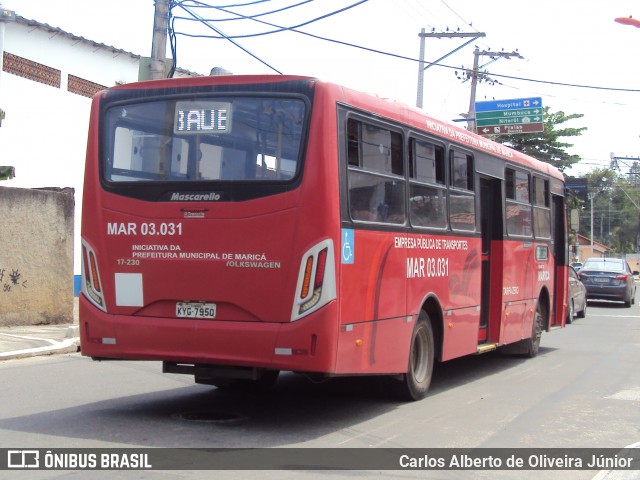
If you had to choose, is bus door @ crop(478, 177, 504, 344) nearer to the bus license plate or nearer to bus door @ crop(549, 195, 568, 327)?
bus door @ crop(549, 195, 568, 327)

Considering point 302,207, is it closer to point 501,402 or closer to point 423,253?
point 423,253

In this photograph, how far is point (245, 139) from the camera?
7707mm

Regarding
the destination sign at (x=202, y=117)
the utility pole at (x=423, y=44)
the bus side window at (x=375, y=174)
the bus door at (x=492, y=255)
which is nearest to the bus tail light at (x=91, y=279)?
the destination sign at (x=202, y=117)

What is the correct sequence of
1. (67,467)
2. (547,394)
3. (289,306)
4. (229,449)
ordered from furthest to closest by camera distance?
1. (547,394)
2. (289,306)
3. (229,449)
4. (67,467)

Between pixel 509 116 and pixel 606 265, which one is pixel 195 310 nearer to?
pixel 606 265

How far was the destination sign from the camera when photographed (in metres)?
7.82

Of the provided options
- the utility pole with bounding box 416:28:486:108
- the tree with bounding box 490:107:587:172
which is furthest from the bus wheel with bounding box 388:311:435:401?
the tree with bounding box 490:107:587:172

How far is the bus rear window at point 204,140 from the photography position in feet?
24.9

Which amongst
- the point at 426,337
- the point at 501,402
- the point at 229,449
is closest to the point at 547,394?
the point at 501,402

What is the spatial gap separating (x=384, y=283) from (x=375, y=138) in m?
1.44

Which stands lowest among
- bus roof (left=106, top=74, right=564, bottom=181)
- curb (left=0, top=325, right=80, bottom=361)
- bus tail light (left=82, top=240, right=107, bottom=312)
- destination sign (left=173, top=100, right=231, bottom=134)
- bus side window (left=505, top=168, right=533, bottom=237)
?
curb (left=0, top=325, right=80, bottom=361)

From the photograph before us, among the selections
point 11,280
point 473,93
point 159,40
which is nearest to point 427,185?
point 159,40

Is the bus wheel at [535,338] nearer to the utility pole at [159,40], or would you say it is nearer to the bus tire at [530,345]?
the bus tire at [530,345]

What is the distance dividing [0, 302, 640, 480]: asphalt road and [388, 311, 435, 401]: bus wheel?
0.15 m
